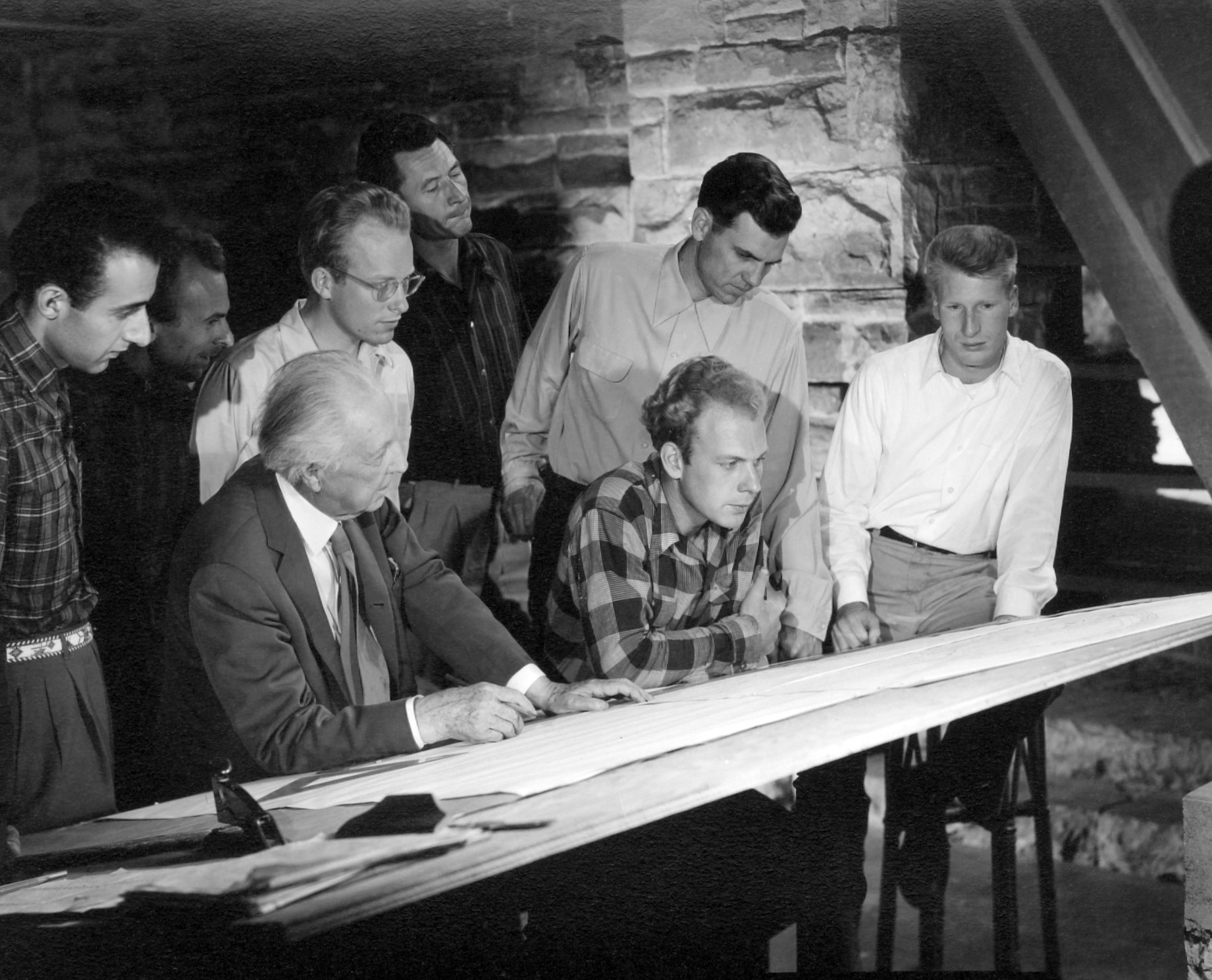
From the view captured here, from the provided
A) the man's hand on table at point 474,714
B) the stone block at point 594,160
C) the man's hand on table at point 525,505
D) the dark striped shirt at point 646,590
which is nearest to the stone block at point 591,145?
the stone block at point 594,160

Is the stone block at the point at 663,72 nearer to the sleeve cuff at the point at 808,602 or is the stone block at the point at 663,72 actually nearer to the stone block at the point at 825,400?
the stone block at the point at 825,400

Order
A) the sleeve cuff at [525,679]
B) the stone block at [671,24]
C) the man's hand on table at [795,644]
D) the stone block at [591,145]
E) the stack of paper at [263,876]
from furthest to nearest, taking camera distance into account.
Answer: the stone block at [591,145], the stone block at [671,24], the man's hand on table at [795,644], the sleeve cuff at [525,679], the stack of paper at [263,876]

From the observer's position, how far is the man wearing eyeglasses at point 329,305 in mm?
2389

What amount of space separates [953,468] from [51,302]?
175cm

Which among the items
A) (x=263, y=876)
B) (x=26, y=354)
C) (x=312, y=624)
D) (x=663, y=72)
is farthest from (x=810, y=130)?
(x=263, y=876)

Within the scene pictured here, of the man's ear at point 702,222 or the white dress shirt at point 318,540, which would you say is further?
A: the man's ear at point 702,222

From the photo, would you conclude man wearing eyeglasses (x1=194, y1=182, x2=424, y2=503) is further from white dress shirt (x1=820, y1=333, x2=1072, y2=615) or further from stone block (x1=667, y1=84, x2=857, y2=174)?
white dress shirt (x1=820, y1=333, x2=1072, y2=615)

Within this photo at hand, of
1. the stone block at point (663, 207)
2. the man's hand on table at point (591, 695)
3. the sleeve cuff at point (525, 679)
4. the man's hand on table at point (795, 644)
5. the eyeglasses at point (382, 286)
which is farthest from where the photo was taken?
the stone block at point (663, 207)

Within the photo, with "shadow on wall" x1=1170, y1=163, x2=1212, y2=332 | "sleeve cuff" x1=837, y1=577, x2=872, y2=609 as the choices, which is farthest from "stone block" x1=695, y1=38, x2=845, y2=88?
"sleeve cuff" x1=837, y1=577, x2=872, y2=609

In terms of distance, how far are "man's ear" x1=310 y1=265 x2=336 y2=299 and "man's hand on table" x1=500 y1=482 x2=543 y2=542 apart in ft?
2.00

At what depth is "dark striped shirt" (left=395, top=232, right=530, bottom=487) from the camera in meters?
2.93

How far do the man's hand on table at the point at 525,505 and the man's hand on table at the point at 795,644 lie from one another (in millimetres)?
585

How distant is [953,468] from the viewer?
2699 mm

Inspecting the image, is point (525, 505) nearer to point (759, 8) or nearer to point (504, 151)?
point (504, 151)
